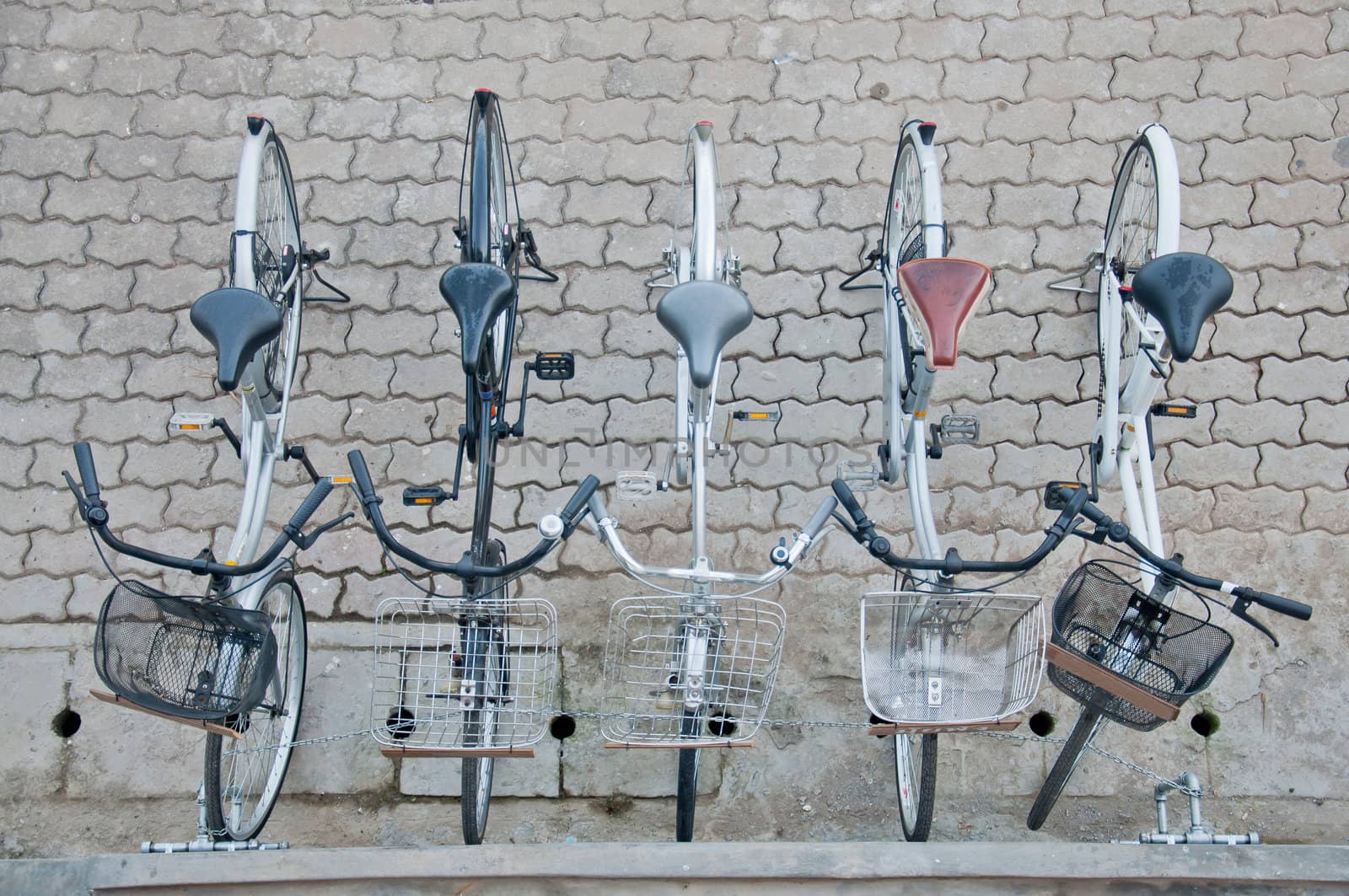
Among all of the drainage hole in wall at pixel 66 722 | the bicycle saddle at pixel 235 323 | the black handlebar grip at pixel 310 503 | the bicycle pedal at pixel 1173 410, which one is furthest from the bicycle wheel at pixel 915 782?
the drainage hole in wall at pixel 66 722

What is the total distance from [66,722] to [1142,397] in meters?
3.72

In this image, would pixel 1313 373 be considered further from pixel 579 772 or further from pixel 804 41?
pixel 579 772

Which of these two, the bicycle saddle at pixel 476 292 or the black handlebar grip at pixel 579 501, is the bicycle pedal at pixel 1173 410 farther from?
the bicycle saddle at pixel 476 292

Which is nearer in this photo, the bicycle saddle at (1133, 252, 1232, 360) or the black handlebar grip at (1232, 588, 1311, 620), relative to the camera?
the black handlebar grip at (1232, 588, 1311, 620)

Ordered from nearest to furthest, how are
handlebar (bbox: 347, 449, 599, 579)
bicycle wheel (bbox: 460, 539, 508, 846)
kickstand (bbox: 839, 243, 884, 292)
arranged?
handlebar (bbox: 347, 449, 599, 579), bicycle wheel (bbox: 460, 539, 508, 846), kickstand (bbox: 839, 243, 884, 292)

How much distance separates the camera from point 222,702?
8.95 ft

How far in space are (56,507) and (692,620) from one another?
261 centimetres

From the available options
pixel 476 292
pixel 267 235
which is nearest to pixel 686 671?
pixel 476 292

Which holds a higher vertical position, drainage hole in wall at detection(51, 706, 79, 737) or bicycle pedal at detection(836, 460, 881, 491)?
bicycle pedal at detection(836, 460, 881, 491)

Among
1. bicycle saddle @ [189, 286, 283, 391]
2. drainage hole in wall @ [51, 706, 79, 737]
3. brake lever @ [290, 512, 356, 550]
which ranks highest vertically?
bicycle saddle @ [189, 286, 283, 391]

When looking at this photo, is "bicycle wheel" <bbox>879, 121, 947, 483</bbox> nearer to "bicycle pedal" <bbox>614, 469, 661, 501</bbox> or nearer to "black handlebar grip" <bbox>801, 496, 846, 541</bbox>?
"black handlebar grip" <bbox>801, 496, 846, 541</bbox>

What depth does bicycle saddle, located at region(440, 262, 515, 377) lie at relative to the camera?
2.79 metres

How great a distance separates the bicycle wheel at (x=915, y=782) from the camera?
9.82 feet

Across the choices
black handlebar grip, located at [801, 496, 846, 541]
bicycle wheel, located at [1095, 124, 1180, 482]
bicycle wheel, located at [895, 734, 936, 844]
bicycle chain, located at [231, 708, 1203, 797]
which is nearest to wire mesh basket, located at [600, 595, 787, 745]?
bicycle chain, located at [231, 708, 1203, 797]
